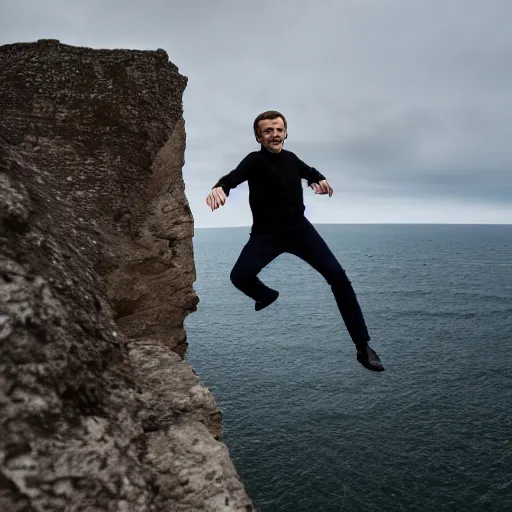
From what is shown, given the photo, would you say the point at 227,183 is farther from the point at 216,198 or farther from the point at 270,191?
the point at 270,191

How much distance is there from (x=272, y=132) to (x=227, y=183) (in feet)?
3.85

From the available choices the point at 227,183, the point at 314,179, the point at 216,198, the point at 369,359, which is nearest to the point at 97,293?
the point at 216,198

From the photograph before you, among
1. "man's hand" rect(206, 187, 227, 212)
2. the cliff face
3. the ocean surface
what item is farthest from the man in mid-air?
the ocean surface

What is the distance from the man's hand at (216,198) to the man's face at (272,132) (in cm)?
132

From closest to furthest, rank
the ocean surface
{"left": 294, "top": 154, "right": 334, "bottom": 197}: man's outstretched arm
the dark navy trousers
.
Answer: the dark navy trousers → {"left": 294, "top": 154, "right": 334, "bottom": 197}: man's outstretched arm → the ocean surface

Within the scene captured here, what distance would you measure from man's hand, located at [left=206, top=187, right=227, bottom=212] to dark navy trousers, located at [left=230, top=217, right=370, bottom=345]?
109 cm

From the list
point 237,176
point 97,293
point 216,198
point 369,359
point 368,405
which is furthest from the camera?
point 368,405

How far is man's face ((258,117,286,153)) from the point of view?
646 centimetres

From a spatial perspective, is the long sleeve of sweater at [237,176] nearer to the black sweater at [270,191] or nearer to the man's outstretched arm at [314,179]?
the black sweater at [270,191]

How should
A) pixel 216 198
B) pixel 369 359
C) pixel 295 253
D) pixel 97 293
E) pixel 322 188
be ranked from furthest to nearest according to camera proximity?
pixel 322 188 → pixel 369 359 → pixel 295 253 → pixel 97 293 → pixel 216 198

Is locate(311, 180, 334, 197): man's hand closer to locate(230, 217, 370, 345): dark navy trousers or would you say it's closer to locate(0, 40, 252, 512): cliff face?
locate(230, 217, 370, 345): dark navy trousers

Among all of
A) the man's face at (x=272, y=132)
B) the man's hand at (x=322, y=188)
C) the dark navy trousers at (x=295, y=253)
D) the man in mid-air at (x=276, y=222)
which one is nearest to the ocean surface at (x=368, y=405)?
the dark navy trousers at (x=295, y=253)

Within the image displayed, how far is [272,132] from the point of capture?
21.2ft

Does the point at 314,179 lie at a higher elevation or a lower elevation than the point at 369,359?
higher
